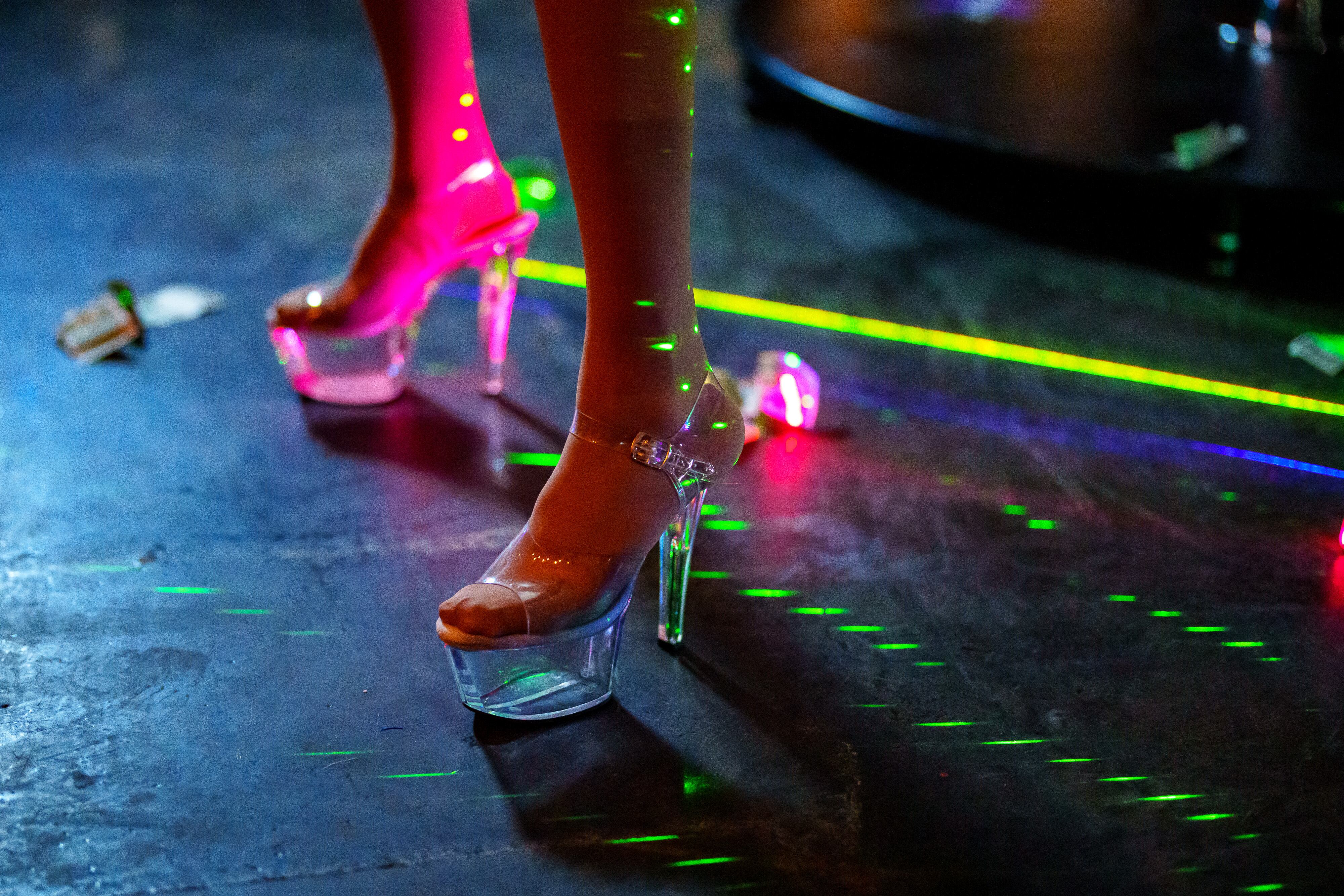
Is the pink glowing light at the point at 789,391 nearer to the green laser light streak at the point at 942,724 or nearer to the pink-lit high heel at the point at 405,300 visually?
the pink-lit high heel at the point at 405,300

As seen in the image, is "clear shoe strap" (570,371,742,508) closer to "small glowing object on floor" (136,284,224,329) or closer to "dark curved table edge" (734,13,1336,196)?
"small glowing object on floor" (136,284,224,329)

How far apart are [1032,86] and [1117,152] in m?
0.39

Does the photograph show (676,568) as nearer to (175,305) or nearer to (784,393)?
(784,393)

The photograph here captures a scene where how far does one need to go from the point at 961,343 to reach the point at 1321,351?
0.44 meters

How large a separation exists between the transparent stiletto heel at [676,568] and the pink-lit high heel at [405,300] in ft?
1.50

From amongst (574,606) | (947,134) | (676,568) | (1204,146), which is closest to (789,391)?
Result: (676,568)

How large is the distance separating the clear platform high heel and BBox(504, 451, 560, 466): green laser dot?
0.32m

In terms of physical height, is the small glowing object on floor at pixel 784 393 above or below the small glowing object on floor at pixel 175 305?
below

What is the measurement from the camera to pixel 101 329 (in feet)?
4.65

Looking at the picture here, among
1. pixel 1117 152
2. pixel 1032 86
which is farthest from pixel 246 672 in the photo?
pixel 1032 86

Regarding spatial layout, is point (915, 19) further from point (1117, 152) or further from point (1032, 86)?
point (1117, 152)

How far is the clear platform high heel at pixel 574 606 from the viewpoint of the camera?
0.84 meters

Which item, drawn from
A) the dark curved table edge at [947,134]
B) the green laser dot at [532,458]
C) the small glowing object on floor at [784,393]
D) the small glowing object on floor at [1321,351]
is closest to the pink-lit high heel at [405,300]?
the green laser dot at [532,458]

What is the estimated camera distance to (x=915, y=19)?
2467mm
